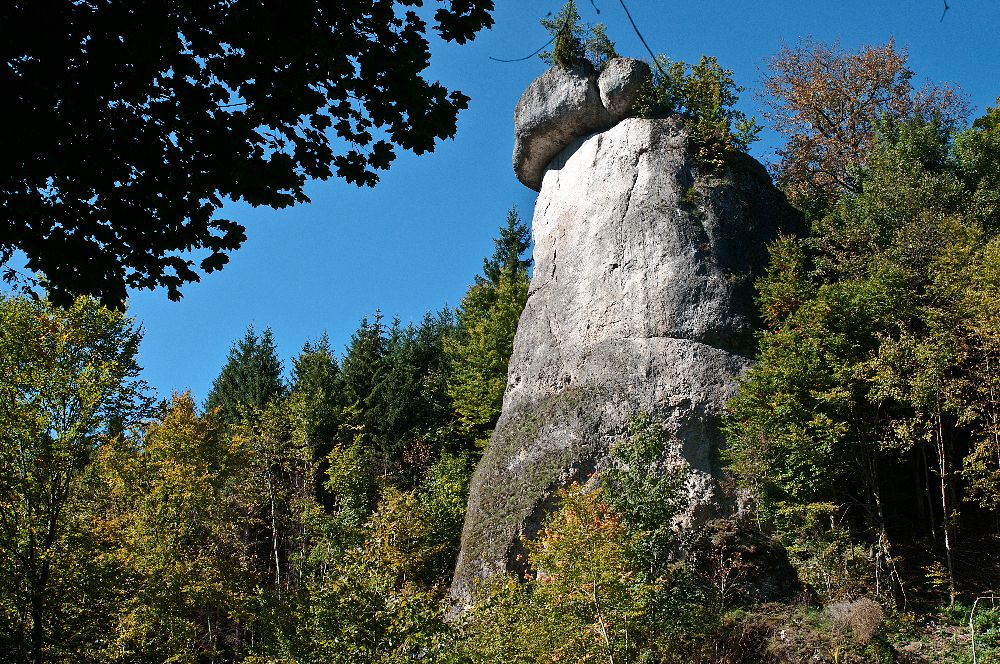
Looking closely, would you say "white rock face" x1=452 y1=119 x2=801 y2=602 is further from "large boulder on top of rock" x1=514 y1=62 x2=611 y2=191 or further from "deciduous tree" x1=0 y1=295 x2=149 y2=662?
"deciduous tree" x1=0 y1=295 x2=149 y2=662

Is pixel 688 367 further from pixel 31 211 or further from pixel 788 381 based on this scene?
pixel 31 211

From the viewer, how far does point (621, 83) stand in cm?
2105

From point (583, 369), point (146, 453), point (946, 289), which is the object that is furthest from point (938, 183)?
point (146, 453)

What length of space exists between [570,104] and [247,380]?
17689mm

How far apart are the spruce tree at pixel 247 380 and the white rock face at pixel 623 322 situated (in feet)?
44.5

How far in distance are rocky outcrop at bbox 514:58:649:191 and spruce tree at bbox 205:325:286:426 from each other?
1397cm

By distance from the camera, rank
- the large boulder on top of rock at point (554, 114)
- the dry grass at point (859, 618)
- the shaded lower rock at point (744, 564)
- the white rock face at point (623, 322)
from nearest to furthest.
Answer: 1. the dry grass at point (859, 618)
2. the shaded lower rock at point (744, 564)
3. the white rock face at point (623, 322)
4. the large boulder on top of rock at point (554, 114)

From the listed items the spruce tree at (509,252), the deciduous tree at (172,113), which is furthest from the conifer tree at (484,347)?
the deciduous tree at (172,113)

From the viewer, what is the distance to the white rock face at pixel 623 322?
1664 centimetres

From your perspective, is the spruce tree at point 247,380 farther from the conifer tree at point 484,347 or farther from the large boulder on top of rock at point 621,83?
the large boulder on top of rock at point 621,83

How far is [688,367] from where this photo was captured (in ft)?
56.1

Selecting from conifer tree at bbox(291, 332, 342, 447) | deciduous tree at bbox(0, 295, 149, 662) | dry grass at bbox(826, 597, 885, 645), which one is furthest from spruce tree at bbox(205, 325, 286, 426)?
dry grass at bbox(826, 597, 885, 645)

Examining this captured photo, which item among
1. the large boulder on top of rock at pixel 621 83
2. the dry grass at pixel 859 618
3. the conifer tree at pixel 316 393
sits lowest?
the dry grass at pixel 859 618

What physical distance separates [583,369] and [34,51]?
1498cm
